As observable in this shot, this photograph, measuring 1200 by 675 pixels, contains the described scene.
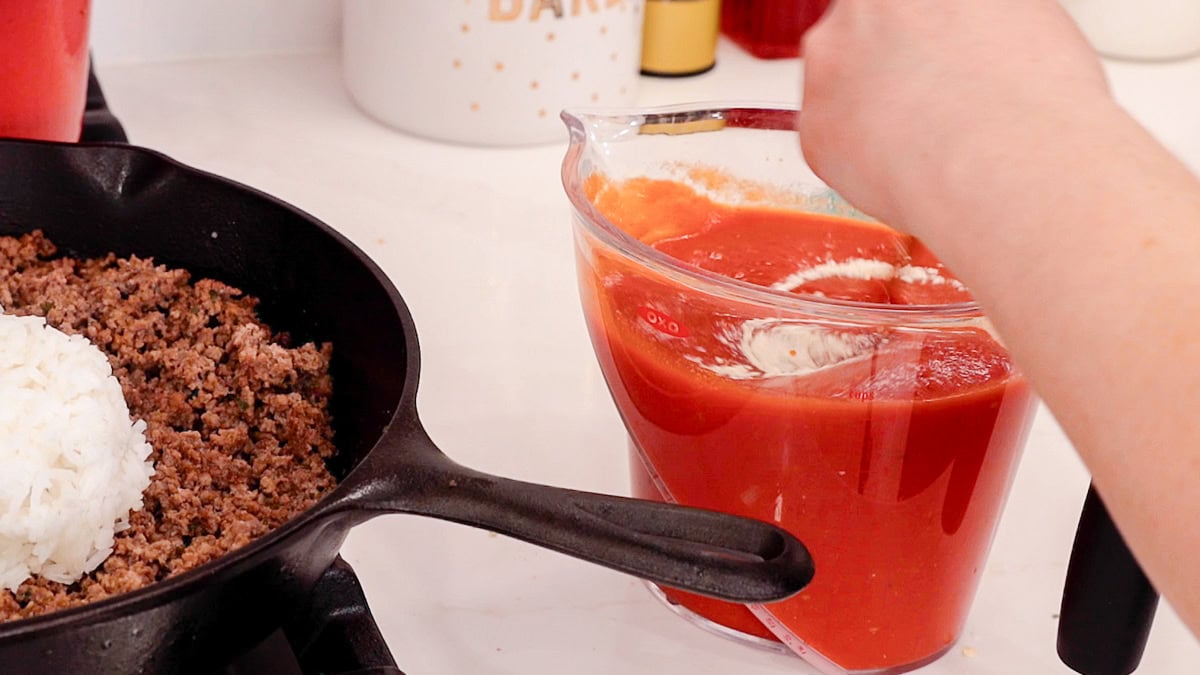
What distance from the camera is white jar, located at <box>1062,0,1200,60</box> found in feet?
4.09

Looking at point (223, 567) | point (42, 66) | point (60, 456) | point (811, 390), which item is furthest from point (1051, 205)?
point (42, 66)

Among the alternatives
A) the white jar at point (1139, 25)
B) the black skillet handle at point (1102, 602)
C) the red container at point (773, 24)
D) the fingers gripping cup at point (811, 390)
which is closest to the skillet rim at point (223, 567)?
the fingers gripping cup at point (811, 390)

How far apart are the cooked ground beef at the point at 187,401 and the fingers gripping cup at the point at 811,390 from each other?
14cm

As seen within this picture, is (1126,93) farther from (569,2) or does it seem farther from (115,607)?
(115,607)

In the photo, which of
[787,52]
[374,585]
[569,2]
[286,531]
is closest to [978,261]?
[286,531]

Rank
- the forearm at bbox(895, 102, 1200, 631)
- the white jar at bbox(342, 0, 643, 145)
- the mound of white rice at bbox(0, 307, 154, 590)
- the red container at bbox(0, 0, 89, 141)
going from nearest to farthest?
the forearm at bbox(895, 102, 1200, 631)
the mound of white rice at bbox(0, 307, 154, 590)
the red container at bbox(0, 0, 89, 141)
the white jar at bbox(342, 0, 643, 145)

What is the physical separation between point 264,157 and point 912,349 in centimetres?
62

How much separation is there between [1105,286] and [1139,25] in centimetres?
100

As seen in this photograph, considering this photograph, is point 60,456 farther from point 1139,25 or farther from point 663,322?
point 1139,25

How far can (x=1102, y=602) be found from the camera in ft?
1.66

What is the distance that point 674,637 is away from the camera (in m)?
0.60

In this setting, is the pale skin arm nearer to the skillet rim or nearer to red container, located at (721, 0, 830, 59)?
the skillet rim

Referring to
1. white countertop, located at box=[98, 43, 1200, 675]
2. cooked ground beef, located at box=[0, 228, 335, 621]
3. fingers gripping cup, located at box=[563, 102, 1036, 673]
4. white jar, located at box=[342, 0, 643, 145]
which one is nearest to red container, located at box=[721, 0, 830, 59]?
white countertop, located at box=[98, 43, 1200, 675]

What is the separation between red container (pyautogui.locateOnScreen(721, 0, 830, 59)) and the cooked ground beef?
71 centimetres
